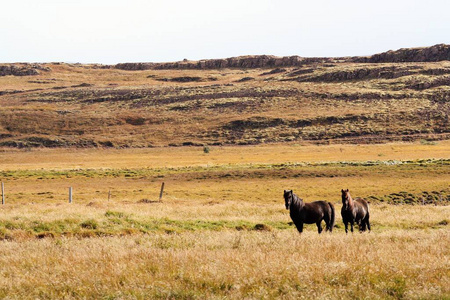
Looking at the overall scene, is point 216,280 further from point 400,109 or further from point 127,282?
point 400,109

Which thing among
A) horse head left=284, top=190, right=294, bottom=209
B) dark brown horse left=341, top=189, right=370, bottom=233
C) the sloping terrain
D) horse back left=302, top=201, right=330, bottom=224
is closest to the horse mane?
dark brown horse left=341, top=189, right=370, bottom=233

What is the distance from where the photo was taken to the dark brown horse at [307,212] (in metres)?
15.5

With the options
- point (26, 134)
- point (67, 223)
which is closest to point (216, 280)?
point (67, 223)

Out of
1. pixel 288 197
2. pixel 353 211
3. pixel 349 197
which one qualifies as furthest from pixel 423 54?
pixel 288 197

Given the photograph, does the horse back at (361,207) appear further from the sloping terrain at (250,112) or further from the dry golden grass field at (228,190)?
the sloping terrain at (250,112)

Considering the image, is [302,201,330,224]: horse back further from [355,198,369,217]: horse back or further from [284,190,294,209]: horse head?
[355,198,369,217]: horse back

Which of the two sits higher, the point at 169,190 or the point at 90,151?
the point at 169,190

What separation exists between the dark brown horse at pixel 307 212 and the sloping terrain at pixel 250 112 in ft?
290

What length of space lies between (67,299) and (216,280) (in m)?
2.28

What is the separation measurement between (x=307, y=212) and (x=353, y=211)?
1666 millimetres

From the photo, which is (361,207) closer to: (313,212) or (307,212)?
(313,212)

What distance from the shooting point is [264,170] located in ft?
175

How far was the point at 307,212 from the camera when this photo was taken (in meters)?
15.9

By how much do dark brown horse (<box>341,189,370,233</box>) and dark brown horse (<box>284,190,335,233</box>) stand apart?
499mm
